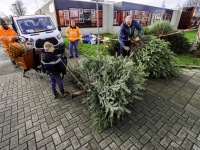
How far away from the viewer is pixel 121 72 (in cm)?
244

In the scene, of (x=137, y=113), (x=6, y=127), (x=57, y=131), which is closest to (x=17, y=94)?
(x=6, y=127)

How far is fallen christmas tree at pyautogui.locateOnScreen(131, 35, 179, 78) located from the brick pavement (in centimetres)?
71

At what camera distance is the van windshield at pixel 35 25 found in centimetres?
670

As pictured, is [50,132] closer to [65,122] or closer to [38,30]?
[65,122]

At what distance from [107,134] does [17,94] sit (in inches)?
127

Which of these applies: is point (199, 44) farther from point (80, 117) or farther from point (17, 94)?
point (17, 94)

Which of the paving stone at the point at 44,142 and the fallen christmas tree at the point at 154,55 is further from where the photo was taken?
the fallen christmas tree at the point at 154,55

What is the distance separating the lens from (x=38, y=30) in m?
6.86

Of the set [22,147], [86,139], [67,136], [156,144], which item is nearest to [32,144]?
[22,147]

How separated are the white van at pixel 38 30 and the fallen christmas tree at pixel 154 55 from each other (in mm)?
4567

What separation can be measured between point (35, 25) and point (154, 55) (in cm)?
709

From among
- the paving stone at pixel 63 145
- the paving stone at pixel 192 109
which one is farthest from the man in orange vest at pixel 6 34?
the paving stone at pixel 192 109

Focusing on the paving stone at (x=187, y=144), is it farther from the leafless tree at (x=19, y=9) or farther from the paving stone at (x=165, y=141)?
the leafless tree at (x=19, y=9)

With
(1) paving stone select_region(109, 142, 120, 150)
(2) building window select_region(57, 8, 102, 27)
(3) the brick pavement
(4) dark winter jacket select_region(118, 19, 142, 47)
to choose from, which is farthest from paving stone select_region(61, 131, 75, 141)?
(2) building window select_region(57, 8, 102, 27)
